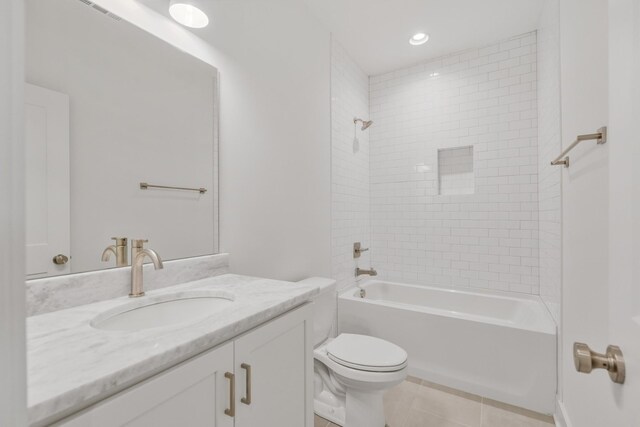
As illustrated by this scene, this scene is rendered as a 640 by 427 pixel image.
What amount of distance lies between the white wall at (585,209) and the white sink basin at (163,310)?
1.21 metres

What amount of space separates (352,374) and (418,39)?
2.74m

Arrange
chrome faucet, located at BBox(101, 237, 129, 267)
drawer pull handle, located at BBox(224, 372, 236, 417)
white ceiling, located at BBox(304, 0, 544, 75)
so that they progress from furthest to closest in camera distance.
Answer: white ceiling, located at BBox(304, 0, 544, 75)
chrome faucet, located at BBox(101, 237, 129, 267)
drawer pull handle, located at BBox(224, 372, 236, 417)

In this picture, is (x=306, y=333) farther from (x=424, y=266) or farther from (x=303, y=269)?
(x=424, y=266)

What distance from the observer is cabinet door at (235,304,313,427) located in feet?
2.86

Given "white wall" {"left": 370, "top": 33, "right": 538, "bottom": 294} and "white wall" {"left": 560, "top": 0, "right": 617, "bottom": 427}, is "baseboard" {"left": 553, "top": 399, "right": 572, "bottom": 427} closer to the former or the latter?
"white wall" {"left": 560, "top": 0, "right": 617, "bottom": 427}

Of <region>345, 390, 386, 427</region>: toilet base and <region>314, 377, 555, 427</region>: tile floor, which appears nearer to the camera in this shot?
<region>345, 390, 386, 427</region>: toilet base

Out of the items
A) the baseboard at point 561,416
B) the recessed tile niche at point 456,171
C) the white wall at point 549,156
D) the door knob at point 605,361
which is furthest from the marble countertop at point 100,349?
the recessed tile niche at point 456,171

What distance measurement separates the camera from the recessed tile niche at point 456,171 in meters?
2.89

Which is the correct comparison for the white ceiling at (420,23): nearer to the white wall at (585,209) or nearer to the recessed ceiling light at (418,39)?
the recessed ceiling light at (418,39)

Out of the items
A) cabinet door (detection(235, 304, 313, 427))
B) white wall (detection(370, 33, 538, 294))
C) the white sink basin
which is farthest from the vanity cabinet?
white wall (detection(370, 33, 538, 294))

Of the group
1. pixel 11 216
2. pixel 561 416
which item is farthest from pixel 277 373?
pixel 561 416

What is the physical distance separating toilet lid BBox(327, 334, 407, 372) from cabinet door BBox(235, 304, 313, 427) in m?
0.46

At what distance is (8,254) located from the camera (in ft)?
0.83

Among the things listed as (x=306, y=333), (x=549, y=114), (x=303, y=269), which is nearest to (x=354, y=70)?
(x=549, y=114)
